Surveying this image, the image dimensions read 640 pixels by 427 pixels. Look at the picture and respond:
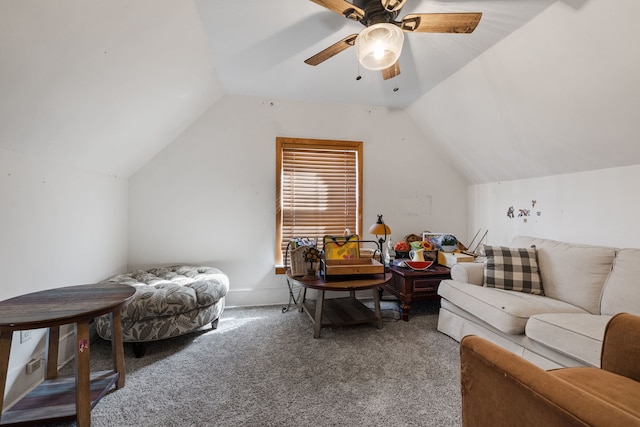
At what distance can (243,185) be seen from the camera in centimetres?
327

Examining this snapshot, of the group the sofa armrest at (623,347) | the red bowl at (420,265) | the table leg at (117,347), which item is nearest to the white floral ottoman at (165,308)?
the table leg at (117,347)

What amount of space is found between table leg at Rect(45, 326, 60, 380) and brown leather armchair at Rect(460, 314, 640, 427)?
2.19m

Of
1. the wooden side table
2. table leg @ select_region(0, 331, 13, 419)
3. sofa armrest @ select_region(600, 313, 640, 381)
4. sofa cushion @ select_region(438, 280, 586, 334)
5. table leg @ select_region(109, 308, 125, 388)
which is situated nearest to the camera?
sofa armrest @ select_region(600, 313, 640, 381)

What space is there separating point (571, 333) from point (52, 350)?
3.01m

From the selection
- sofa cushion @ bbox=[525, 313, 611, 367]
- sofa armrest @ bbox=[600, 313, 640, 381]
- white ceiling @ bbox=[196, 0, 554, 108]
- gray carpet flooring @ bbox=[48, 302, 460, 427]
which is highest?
white ceiling @ bbox=[196, 0, 554, 108]

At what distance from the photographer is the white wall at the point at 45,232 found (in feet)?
5.29

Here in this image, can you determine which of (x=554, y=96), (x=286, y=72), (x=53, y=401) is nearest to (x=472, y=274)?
(x=554, y=96)

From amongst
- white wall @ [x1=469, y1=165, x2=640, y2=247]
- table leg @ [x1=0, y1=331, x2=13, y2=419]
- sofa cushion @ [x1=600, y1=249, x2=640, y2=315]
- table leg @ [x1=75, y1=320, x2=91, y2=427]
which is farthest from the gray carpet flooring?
white wall @ [x1=469, y1=165, x2=640, y2=247]

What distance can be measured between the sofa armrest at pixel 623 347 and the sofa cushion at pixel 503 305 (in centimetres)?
62

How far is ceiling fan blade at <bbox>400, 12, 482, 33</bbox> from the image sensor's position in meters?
1.39

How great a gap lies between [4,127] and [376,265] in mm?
2606

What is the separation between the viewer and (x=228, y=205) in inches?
127

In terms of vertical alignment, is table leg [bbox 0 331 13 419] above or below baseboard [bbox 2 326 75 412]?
above

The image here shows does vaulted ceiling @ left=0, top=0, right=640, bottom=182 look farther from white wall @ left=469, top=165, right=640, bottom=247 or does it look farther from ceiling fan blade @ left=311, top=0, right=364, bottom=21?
ceiling fan blade @ left=311, top=0, right=364, bottom=21
